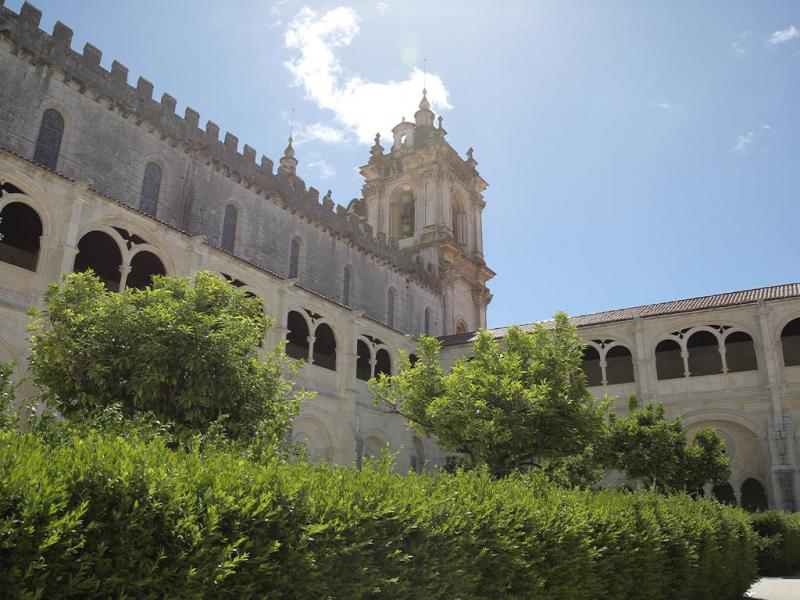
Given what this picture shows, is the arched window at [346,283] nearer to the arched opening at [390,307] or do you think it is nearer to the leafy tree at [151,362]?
the arched opening at [390,307]

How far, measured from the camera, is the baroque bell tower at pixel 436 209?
39812mm

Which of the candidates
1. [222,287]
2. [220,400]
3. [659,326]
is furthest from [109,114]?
[659,326]

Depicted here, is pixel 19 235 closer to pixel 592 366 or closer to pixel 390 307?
pixel 390 307

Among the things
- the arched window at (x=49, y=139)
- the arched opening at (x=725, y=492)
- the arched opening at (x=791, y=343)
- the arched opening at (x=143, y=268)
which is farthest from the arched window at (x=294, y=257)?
the arched opening at (x=791, y=343)

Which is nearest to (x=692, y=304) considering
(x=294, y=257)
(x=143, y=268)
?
(x=294, y=257)

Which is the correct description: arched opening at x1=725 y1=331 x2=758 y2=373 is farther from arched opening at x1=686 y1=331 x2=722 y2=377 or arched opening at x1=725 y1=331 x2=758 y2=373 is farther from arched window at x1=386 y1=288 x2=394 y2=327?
arched window at x1=386 y1=288 x2=394 y2=327

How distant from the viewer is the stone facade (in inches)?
747

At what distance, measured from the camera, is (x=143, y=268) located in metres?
21.3

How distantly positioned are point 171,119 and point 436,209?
1893 cm

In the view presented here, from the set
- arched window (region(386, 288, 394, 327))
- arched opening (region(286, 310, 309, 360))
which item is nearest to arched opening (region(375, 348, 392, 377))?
arched opening (region(286, 310, 309, 360))

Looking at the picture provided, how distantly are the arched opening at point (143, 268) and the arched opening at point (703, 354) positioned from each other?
2285 cm

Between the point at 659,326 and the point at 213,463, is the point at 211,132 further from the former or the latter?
the point at 213,463

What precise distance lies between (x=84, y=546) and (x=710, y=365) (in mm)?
30667

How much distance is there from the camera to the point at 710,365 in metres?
29.6
